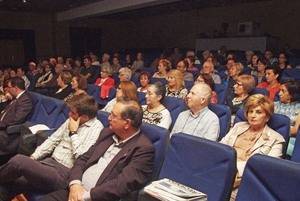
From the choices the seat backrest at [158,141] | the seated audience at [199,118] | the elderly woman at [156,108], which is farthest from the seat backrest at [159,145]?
the elderly woman at [156,108]

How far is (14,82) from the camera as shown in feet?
12.7

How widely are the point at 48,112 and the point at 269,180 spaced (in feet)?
8.80

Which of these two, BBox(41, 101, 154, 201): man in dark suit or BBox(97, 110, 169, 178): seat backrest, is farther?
BBox(97, 110, 169, 178): seat backrest

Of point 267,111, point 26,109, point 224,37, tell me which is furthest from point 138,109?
point 224,37

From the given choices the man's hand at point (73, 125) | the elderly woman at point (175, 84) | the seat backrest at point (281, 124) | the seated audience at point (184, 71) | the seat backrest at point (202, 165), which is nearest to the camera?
the seat backrest at point (202, 165)

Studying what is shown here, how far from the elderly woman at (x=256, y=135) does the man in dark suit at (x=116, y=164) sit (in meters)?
0.62

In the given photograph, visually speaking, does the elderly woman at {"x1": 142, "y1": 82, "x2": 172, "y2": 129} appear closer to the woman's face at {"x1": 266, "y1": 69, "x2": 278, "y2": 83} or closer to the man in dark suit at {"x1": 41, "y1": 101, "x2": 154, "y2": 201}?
the man in dark suit at {"x1": 41, "y1": 101, "x2": 154, "y2": 201}

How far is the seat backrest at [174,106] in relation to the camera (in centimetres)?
321

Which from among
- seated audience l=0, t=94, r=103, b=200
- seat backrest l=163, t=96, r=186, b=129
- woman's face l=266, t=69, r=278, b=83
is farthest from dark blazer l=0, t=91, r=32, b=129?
woman's face l=266, t=69, r=278, b=83

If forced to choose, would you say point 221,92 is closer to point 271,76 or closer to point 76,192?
point 271,76

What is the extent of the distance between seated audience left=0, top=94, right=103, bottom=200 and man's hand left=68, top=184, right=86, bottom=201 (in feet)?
0.59

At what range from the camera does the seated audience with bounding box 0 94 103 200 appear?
222 cm

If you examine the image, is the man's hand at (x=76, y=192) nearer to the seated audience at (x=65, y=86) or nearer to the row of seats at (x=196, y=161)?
the row of seats at (x=196, y=161)

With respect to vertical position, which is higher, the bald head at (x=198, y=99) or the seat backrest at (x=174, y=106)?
the bald head at (x=198, y=99)
